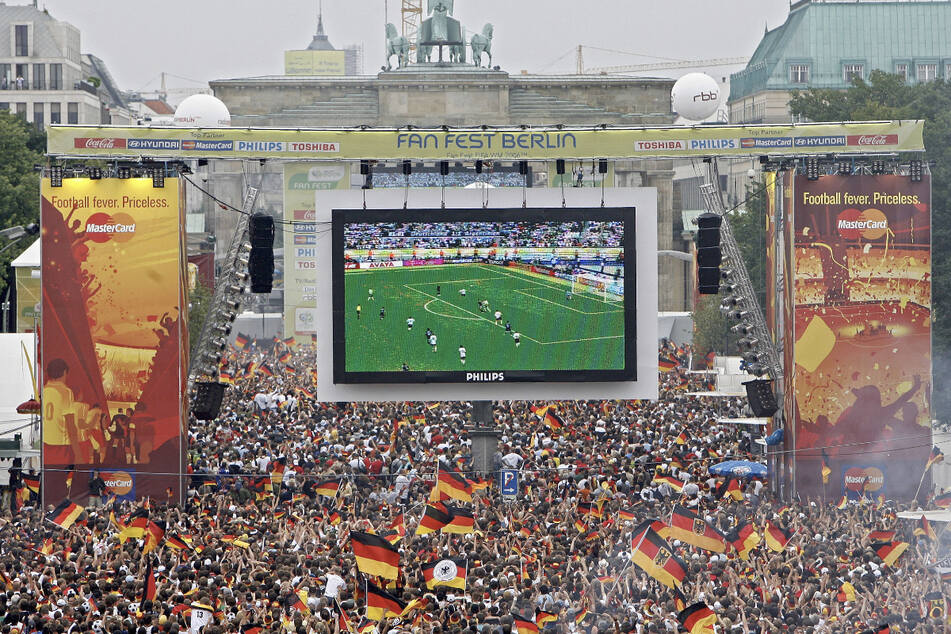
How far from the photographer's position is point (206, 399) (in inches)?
1412

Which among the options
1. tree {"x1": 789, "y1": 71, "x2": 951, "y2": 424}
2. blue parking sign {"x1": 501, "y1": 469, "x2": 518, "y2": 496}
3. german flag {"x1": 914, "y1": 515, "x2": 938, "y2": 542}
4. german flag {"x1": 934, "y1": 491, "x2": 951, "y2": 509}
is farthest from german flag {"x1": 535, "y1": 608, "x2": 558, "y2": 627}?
tree {"x1": 789, "y1": 71, "x2": 951, "y2": 424}

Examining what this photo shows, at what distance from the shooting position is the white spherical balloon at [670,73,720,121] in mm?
35781

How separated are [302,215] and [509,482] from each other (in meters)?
30.3

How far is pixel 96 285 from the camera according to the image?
34.7 meters

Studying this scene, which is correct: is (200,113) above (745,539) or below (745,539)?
above

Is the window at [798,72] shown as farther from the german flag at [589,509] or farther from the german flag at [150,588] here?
the german flag at [150,588]

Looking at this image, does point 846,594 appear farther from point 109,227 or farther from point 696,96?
point 109,227

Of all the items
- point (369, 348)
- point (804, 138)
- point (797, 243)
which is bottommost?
point (369, 348)

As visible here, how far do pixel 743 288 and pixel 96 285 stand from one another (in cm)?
1344

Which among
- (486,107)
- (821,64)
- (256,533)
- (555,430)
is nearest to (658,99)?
(486,107)

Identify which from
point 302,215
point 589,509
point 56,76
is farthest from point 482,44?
point 589,509

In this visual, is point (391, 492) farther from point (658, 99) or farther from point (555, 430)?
point (658, 99)

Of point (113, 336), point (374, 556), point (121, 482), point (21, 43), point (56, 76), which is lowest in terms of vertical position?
point (121, 482)

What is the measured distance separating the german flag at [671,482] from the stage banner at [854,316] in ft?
10.8
